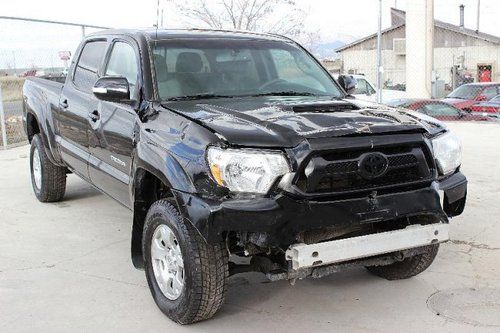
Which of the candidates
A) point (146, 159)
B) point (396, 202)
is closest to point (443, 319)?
point (396, 202)

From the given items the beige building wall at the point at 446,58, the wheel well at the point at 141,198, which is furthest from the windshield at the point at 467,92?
the beige building wall at the point at 446,58

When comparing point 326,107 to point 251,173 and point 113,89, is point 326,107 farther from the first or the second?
point 113,89

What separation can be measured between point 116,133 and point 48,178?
259 cm

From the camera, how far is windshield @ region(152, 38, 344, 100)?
4.54 meters

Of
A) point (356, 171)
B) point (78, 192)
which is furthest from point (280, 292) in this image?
point (78, 192)

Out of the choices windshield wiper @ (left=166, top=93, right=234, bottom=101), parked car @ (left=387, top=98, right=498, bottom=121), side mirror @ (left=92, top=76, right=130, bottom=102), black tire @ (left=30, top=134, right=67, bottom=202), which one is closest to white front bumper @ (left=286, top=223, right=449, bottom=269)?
windshield wiper @ (left=166, top=93, right=234, bottom=101)

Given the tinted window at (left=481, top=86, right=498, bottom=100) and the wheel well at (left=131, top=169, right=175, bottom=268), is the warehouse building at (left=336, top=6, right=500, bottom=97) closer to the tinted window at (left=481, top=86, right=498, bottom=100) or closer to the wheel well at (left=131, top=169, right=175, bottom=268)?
the tinted window at (left=481, top=86, right=498, bottom=100)

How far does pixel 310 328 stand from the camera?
3.78 meters

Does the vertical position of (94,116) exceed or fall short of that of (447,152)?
it exceeds it

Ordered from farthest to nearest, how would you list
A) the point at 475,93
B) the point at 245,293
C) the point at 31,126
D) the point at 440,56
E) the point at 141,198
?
1. the point at 440,56
2. the point at 475,93
3. the point at 31,126
4. the point at 245,293
5. the point at 141,198

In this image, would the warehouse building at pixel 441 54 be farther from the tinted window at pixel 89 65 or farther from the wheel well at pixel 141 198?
the wheel well at pixel 141 198

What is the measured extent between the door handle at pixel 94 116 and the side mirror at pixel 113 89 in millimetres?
633

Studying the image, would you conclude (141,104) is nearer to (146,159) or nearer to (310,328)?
(146,159)

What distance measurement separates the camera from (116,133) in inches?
182
